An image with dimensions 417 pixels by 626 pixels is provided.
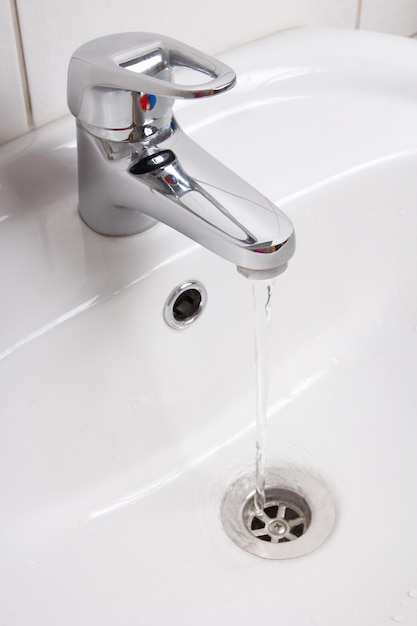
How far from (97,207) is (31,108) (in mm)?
90

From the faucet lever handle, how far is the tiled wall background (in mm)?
79

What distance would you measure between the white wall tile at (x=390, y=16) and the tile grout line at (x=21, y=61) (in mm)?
319

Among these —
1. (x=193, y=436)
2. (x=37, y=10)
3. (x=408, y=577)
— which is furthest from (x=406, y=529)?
(x=37, y=10)

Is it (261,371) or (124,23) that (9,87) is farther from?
(261,371)

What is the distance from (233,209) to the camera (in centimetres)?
41

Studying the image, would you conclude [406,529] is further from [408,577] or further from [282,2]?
[282,2]

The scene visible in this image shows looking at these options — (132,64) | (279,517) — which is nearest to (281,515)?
(279,517)

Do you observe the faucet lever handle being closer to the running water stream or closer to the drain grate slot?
the running water stream

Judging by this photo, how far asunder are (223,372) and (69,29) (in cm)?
22

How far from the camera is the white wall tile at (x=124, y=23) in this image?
0.49 meters

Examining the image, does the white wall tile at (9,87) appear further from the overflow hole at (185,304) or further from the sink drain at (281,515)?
the sink drain at (281,515)

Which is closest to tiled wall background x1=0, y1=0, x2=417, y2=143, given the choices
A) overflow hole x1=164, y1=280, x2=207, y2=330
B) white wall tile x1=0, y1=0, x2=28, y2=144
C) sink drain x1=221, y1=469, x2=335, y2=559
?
white wall tile x1=0, y1=0, x2=28, y2=144

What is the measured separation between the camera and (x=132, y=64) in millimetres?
402

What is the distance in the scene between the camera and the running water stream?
0.47 metres
